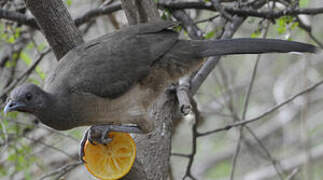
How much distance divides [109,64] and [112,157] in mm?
726

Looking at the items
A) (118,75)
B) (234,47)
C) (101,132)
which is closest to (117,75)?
(118,75)

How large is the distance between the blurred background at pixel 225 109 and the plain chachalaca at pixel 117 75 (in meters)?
0.46

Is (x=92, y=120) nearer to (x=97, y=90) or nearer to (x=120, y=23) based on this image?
(x=97, y=90)

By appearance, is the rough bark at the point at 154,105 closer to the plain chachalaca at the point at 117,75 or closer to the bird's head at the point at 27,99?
the plain chachalaca at the point at 117,75

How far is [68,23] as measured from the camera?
9.74ft

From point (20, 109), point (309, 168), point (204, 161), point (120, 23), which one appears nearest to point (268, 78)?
point (204, 161)

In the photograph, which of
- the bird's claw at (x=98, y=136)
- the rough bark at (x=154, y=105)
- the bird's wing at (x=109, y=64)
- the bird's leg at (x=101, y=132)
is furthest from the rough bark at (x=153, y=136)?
the bird's wing at (x=109, y=64)

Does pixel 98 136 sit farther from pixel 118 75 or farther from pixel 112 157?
pixel 118 75

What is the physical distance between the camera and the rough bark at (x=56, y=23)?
9.28 ft

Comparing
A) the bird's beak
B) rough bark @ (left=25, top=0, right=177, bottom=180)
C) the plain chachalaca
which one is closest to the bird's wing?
the plain chachalaca

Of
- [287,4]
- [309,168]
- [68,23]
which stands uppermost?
[68,23]

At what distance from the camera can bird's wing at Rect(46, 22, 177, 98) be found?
3.02 meters

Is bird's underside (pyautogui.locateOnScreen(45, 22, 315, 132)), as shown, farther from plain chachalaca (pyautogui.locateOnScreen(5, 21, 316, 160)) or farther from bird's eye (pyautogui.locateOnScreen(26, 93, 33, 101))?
bird's eye (pyautogui.locateOnScreen(26, 93, 33, 101))

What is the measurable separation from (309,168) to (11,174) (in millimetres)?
3186
